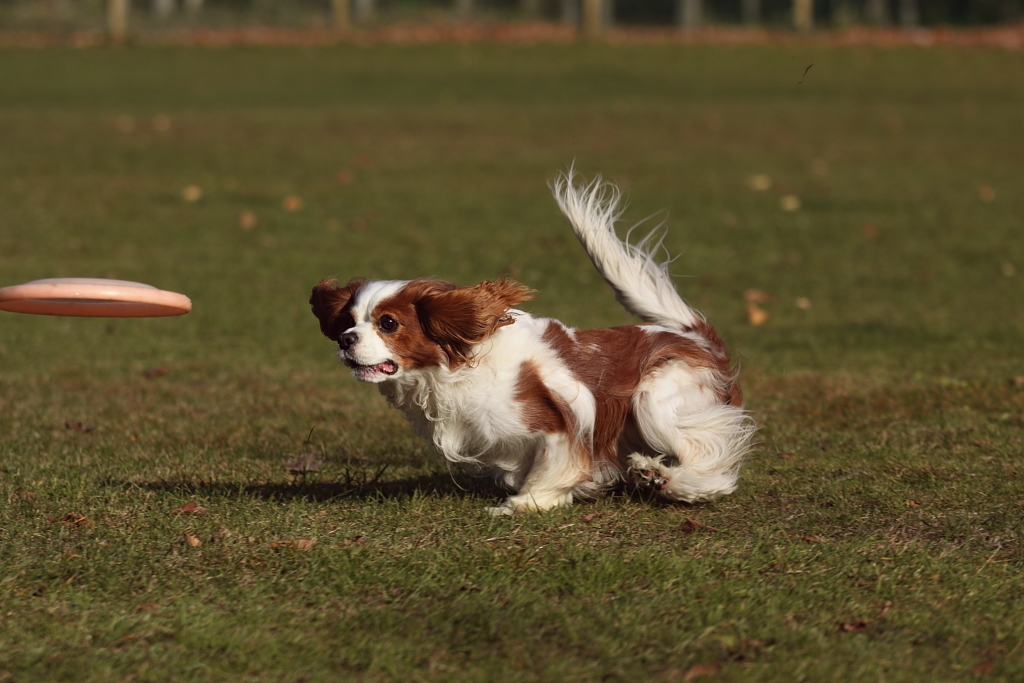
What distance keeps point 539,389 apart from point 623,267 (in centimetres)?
103

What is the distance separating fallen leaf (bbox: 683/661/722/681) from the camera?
372 centimetres

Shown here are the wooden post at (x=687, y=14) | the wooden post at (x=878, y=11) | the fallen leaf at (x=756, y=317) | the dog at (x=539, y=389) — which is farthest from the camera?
the wooden post at (x=878, y=11)

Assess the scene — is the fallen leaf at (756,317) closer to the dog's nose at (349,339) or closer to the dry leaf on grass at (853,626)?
the dog's nose at (349,339)

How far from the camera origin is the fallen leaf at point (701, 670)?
12.2 feet

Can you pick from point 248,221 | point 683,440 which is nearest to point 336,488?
point 683,440

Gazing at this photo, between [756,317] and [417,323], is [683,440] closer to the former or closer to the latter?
[417,323]

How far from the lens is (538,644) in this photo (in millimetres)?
3936

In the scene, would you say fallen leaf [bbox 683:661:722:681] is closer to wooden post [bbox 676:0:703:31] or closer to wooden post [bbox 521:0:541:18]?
wooden post [bbox 521:0:541:18]

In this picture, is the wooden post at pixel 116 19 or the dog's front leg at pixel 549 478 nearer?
the dog's front leg at pixel 549 478

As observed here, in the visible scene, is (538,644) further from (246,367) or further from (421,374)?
(246,367)

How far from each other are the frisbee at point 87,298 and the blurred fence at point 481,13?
93.0ft

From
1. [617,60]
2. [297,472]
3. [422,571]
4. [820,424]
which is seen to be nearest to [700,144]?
[617,60]

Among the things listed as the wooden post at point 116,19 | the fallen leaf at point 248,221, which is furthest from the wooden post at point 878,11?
the fallen leaf at point 248,221

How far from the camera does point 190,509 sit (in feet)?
16.9
